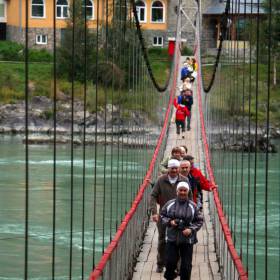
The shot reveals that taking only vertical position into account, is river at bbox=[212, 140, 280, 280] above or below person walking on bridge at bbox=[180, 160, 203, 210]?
below

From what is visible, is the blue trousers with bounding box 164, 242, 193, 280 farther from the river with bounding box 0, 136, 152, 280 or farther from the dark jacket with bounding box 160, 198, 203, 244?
the river with bounding box 0, 136, 152, 280

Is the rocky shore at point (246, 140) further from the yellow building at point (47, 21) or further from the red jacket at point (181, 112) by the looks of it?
the yellow building at point (47, 21)

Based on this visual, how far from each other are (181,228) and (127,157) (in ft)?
22.3

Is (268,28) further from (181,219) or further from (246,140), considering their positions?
(246,140)

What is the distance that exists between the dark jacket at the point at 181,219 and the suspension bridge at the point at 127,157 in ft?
0.99

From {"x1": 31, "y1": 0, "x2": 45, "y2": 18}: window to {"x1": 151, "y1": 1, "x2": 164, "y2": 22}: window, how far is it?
7.41 meters

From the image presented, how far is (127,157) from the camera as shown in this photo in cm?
1584

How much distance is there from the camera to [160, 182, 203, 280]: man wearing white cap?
9.05m

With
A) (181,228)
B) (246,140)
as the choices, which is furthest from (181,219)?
(246,140)

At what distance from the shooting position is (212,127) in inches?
1018

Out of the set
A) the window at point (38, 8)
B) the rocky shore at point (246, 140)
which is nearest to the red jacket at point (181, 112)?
the rocky shore at point (246, 140)

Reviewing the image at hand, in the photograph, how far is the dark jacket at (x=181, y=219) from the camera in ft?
29.7

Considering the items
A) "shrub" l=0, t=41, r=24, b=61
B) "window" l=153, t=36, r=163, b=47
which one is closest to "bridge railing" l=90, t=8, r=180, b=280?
"shrub" l=0, t=41, r=24, b=61

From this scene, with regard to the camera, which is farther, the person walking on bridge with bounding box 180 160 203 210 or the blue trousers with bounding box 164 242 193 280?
the person walking on bridge with bounding box 180 160 203 210
